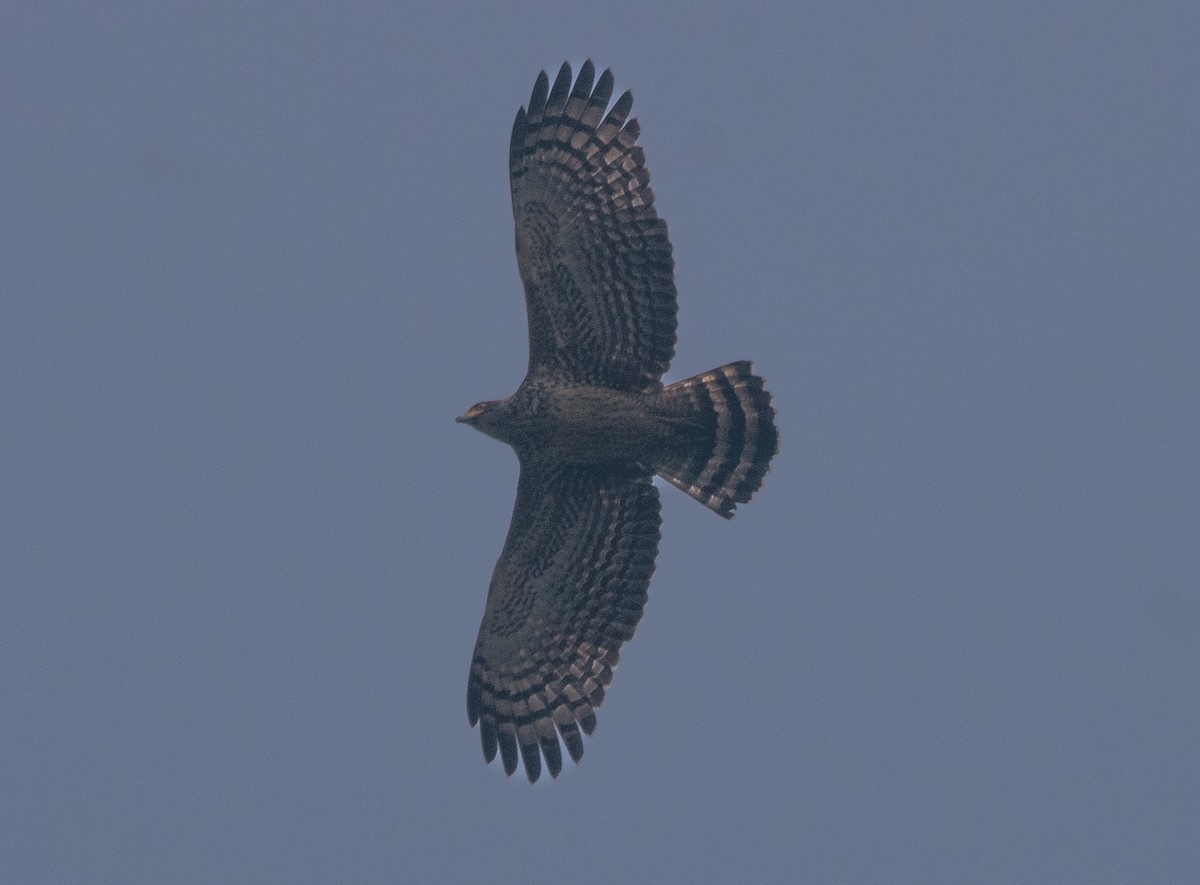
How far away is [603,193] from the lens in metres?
16.1

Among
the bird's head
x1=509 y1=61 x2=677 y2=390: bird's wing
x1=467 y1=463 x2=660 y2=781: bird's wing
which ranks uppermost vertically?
x1=509 y1=61 x2=677 y2=390: bird's wing

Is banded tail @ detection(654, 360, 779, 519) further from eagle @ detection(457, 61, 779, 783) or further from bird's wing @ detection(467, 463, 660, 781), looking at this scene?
bird's wing @ detection(467, 463, 660, 781)

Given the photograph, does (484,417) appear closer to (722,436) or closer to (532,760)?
(722,436)

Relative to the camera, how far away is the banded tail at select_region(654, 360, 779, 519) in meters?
16.5

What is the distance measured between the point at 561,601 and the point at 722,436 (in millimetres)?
1996

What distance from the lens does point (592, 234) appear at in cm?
1606

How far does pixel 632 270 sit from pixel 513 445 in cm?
182

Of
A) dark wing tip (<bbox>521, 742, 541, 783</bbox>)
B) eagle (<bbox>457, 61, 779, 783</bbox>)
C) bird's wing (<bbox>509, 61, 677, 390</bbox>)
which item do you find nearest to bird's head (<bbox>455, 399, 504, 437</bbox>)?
eagle (<bbox>457, 61, 779, 783</bbox>)

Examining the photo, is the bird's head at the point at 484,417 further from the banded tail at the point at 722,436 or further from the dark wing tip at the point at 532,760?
the dark wing tip at the point at 532,760

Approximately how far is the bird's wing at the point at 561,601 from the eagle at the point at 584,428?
12 mm

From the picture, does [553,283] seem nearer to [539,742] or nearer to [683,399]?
[683,399]

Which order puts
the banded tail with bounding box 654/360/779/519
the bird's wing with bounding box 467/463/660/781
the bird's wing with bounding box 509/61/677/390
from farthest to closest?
the bird's wing with bounding box 467/463/660/781
the banded tail with bounding box 654/360/779/519
the bird's wing with bounding box 509/61/677/390

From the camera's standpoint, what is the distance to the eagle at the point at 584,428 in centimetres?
1611

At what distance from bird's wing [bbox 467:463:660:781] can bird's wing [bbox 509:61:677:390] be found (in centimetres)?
103
